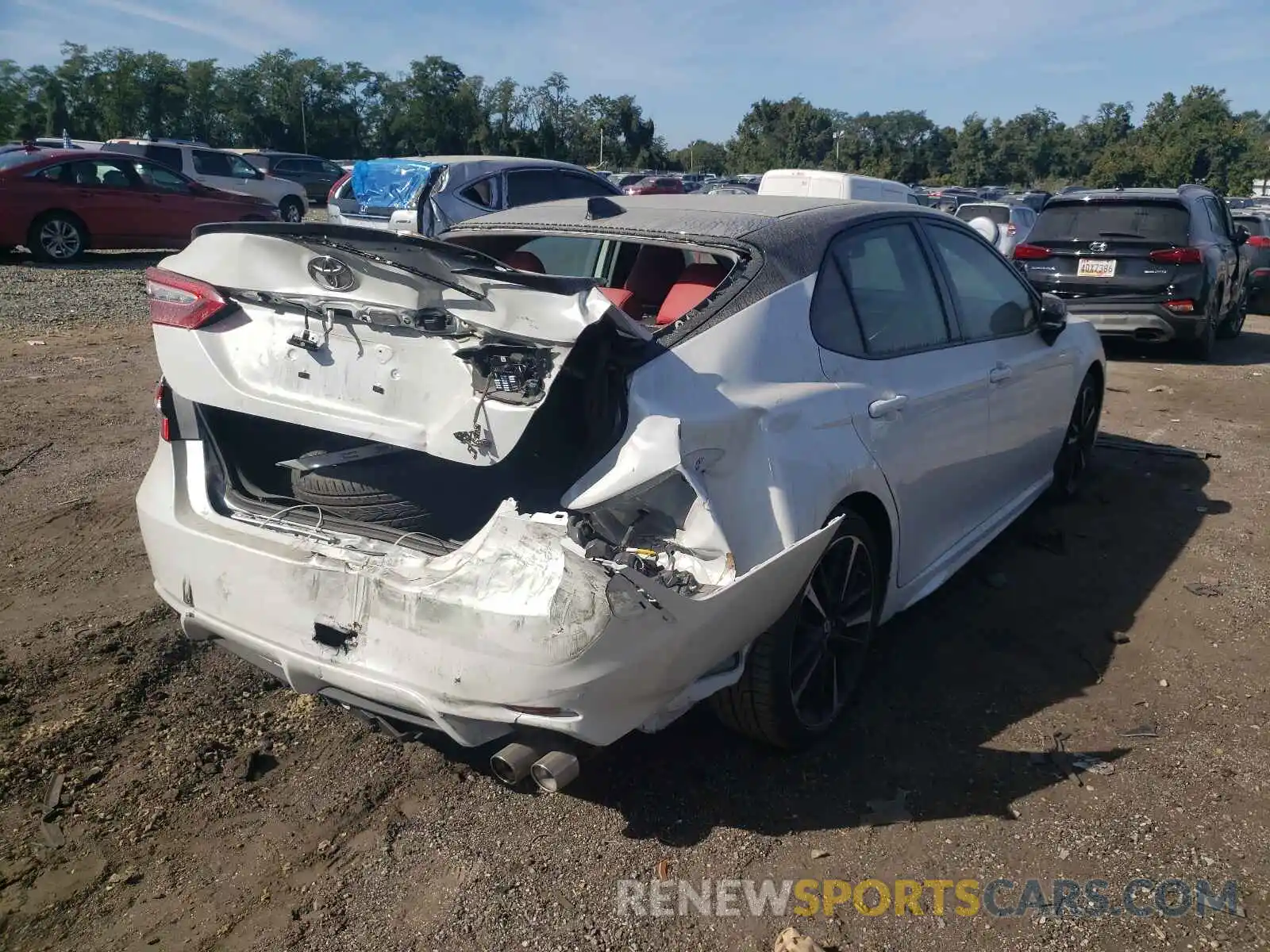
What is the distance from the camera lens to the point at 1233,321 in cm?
1216

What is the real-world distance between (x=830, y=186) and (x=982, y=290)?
8303 millimetres

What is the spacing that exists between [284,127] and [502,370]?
6342cm

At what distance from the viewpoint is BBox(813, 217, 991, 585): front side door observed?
3.26 metres

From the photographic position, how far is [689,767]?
3131mm

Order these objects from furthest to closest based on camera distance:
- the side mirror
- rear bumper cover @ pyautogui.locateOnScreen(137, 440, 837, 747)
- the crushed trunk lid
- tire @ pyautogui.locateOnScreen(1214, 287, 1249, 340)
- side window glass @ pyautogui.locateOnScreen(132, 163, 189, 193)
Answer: side window glass @ pyautogui.locateOnScreen(132, 163, 189, 193)
tire @ pyautogui.locateOnScreen(1214, 287, 1249, 340)
the side mirror
the crushed trunk lid
rear bumper cover @ pyautogui.locateOnScreen(137, 440, 837, 747)

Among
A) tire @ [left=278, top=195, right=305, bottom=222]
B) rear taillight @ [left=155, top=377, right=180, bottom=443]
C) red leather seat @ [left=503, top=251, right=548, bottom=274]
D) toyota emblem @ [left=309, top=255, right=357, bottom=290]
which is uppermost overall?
toyota emblem @ [left=309, top=255, right=357, bottom=290]

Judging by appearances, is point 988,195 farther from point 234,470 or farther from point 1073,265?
point 234,470

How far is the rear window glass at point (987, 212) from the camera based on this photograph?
722 inches

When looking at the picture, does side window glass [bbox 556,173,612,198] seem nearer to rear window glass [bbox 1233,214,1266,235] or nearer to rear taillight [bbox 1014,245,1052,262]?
rear taillight [bbox 1014,245,1052,262]

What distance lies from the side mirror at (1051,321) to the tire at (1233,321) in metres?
8.44

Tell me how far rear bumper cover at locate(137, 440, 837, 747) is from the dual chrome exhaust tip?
7 centimetres

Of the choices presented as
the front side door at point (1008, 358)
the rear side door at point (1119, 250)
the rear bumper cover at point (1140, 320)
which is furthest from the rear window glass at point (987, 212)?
the front side door at point (1008, 358)

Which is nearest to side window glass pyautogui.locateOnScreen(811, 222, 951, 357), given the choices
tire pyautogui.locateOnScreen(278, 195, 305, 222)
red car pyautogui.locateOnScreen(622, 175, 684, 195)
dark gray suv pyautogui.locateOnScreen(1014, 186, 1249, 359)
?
dark gray suv pyautogui.locateOnScreen(1014, 186, 1249, 359)

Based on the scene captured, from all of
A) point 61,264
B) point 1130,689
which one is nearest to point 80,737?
point 1130,689
